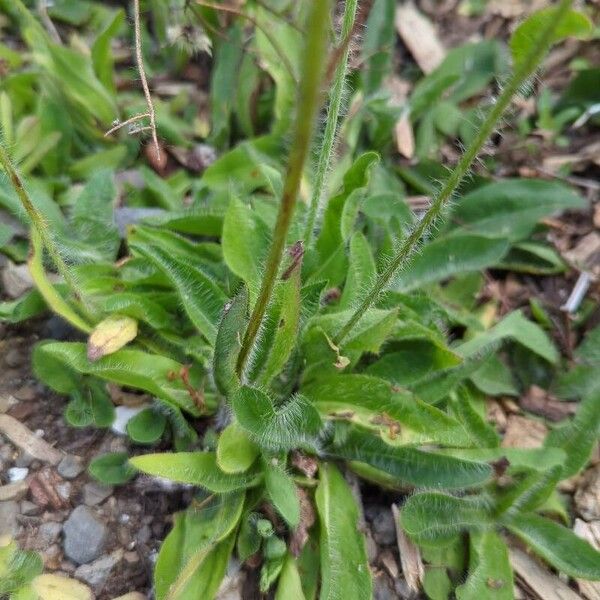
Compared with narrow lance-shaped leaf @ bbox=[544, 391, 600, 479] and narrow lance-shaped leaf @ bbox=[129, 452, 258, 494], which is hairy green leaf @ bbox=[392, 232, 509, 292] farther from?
narrow lance-shaped leaf @ bbox=[129, 452, 258, 494]

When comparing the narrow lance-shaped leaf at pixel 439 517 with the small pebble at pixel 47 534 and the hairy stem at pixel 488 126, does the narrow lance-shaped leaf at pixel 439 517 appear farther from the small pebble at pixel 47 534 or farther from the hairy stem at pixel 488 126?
the small pebble at pixel 47 534

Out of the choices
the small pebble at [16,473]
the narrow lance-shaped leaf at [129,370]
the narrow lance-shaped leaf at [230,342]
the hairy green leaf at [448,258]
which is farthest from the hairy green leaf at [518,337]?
the small pebble at [16,473]

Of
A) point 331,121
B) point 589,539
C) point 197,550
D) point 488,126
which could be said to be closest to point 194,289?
point 331,121

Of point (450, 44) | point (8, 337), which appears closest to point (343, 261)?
point (8, 337)

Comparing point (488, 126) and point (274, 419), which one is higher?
point (488, 126)

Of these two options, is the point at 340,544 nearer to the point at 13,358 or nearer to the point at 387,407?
the point at 387,407

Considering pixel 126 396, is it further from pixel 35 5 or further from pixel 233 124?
pixel 35 5

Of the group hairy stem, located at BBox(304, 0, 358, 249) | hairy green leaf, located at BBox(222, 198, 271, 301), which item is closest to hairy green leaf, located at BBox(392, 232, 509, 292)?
hairy stem, located at BBox(304, 0, 358, 249)
